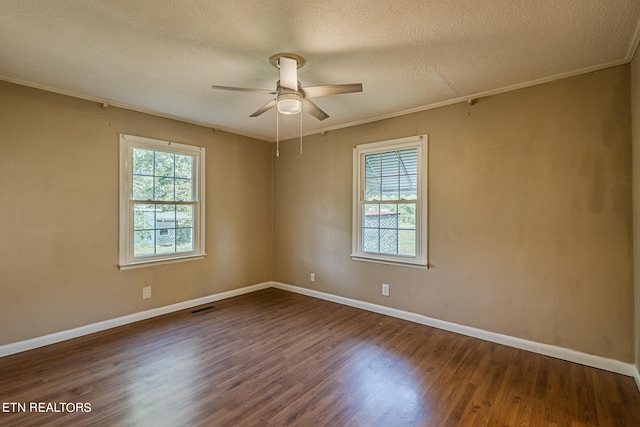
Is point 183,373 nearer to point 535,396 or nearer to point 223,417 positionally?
point 223,417

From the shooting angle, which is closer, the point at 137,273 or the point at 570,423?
the point at 570,423

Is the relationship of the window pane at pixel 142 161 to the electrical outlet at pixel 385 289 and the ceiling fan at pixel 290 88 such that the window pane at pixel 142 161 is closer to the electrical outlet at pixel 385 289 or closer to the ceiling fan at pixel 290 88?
the ceiling fan at pixel 290 88

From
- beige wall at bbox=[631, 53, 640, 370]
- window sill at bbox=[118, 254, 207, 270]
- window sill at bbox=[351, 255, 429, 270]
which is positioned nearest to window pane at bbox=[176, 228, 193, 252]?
window sill at bbox=[118, 254, 207, 270]

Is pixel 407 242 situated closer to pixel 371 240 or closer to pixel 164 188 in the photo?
pixel 371 240

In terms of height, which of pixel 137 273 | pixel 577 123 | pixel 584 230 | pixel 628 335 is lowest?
pixel 628 335

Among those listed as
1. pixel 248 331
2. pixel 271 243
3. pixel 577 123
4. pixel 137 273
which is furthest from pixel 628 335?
pixel 137 273

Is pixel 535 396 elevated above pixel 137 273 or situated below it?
below

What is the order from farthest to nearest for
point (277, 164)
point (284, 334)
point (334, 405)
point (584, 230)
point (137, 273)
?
1. point (277, 164)
2. point (137, 273)
3. point (284, 334)
4. point (584, 230)
5. point (334, 405)

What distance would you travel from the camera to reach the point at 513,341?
293cm

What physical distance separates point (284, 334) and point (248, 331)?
16.1 inches

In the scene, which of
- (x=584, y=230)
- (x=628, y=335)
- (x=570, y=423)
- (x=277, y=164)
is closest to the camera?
(x=570, y=423)

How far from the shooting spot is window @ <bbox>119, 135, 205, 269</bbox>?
3.50m

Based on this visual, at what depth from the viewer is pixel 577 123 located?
104 inches

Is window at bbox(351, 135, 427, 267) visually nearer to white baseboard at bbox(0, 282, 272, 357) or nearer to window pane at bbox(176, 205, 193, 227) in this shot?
white baseboard at bbox(0, 282, 272, 357)
